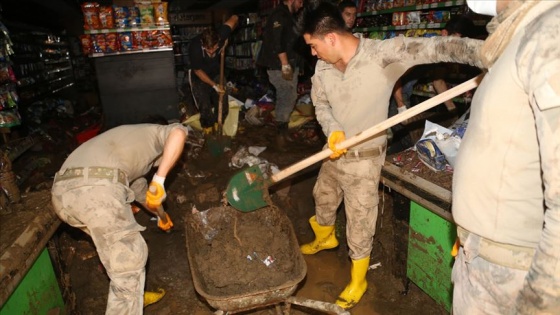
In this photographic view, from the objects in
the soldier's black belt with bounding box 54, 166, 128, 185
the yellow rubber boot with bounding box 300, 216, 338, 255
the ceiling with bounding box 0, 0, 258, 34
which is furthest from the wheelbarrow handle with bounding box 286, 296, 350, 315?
the ceiling with bounding box 0, 0, 258, 34

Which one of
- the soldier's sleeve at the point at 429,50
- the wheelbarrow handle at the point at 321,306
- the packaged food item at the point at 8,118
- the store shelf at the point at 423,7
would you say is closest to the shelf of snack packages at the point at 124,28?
the packaged food item at the point at 8,118

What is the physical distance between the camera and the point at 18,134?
613 cm

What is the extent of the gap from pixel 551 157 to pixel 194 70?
5458mm

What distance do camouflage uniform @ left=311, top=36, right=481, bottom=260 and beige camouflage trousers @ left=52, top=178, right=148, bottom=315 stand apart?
60.7 inches

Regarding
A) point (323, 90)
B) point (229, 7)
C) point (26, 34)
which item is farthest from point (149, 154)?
point (229, 7)

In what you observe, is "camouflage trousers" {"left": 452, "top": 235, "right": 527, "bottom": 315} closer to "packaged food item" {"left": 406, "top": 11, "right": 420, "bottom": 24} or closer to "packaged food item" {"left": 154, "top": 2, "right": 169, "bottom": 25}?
"packaged food item" {"left": 406, "top": 11, "right": 420, "bottom": 24}

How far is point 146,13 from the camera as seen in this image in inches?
246

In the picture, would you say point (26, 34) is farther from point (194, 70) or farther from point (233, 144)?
point (233, 144)

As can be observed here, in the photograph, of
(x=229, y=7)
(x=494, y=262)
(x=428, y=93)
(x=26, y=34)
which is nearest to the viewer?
(x=494, y=262)

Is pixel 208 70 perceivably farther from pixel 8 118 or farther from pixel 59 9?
pixel 59 9

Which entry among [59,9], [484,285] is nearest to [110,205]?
[484,285]

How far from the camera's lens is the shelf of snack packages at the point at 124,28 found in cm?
611

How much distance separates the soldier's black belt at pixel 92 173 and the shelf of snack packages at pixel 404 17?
4000mm

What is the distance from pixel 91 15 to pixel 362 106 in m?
5.46
